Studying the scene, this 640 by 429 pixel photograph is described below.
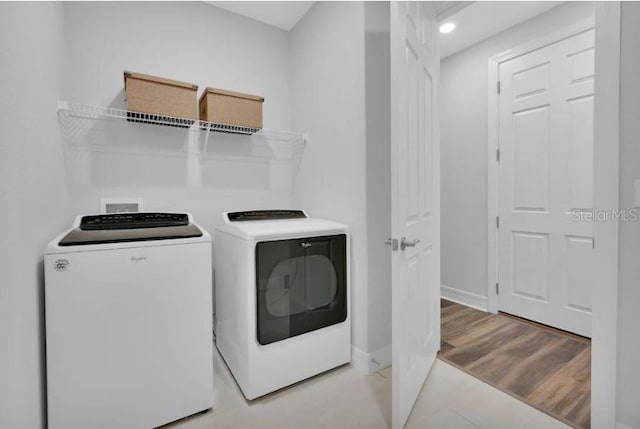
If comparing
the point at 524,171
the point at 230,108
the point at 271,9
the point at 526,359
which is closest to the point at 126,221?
the point at 230,108

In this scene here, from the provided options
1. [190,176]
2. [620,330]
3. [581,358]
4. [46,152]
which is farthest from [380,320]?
[46,152]

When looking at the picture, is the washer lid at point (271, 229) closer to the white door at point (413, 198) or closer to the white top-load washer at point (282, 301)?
the white top-load washer at point (282, 301)

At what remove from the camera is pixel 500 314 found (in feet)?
8.98

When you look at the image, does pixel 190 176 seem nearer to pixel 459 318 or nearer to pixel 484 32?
pixel 459 318

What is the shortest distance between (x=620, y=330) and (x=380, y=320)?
110 centimetres

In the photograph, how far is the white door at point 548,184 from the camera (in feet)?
7.40

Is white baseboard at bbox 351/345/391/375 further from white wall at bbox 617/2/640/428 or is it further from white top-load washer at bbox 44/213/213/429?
white wall at bbox 617/2/640/428

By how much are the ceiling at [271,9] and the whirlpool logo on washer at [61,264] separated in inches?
80.2

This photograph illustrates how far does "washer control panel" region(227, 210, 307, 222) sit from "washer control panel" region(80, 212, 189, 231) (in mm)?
308

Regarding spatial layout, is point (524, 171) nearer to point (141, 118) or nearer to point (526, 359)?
point (526, 359)

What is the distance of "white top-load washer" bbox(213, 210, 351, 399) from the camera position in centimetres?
159

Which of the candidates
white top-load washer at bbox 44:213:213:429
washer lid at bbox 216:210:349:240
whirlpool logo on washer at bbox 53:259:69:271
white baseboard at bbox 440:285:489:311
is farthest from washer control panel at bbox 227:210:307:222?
white baseboard at bbox 440:285:489:311

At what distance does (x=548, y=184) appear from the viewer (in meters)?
2.45

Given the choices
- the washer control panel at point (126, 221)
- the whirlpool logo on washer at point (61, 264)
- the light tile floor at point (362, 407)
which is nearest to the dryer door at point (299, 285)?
the light tile floor at point (362, 407)
